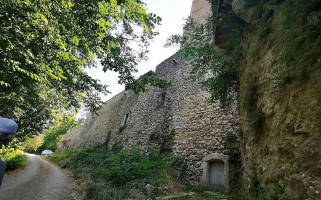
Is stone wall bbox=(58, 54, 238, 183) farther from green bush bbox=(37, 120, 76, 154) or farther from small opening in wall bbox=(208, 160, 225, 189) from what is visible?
green bush bbox=(37, 120, 76, 154)

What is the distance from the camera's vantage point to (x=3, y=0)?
9.50 ft

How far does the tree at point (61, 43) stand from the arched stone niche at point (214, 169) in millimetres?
3624

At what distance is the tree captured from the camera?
10.5 feet

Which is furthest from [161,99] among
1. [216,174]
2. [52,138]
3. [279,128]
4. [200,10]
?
[52,138]

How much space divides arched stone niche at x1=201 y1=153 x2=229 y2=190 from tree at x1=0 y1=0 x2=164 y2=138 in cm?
362

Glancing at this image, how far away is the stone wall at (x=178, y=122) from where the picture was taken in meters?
6.88

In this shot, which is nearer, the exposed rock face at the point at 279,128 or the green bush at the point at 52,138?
the exposed rock face at the point at 279,128

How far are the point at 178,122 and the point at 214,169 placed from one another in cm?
290

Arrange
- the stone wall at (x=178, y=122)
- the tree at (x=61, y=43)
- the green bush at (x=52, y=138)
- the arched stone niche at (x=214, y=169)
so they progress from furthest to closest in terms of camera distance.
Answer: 1. the green bush at (x=52, y=138)
2. the stone wall at (x=178, y=122)
3. the arched stone niche at (x=214, y=169)
4. the tree at (x=61, y=43)

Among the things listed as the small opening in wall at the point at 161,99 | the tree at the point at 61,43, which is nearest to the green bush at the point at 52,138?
the small opening in wall at the point at 161,99

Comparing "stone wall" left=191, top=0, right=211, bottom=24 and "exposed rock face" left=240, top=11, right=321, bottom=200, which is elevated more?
"stone wall" left=191, top=0, right=211, bottom=24

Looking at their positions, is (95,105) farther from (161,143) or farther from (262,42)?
(262,42)

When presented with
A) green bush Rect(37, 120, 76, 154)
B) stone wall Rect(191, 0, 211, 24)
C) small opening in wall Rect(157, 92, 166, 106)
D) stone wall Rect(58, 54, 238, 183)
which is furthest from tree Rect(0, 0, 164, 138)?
green bush Rect(37, 120, 76, 154)

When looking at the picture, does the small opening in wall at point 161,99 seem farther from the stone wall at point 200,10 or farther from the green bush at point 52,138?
the green bush at point 52,138
